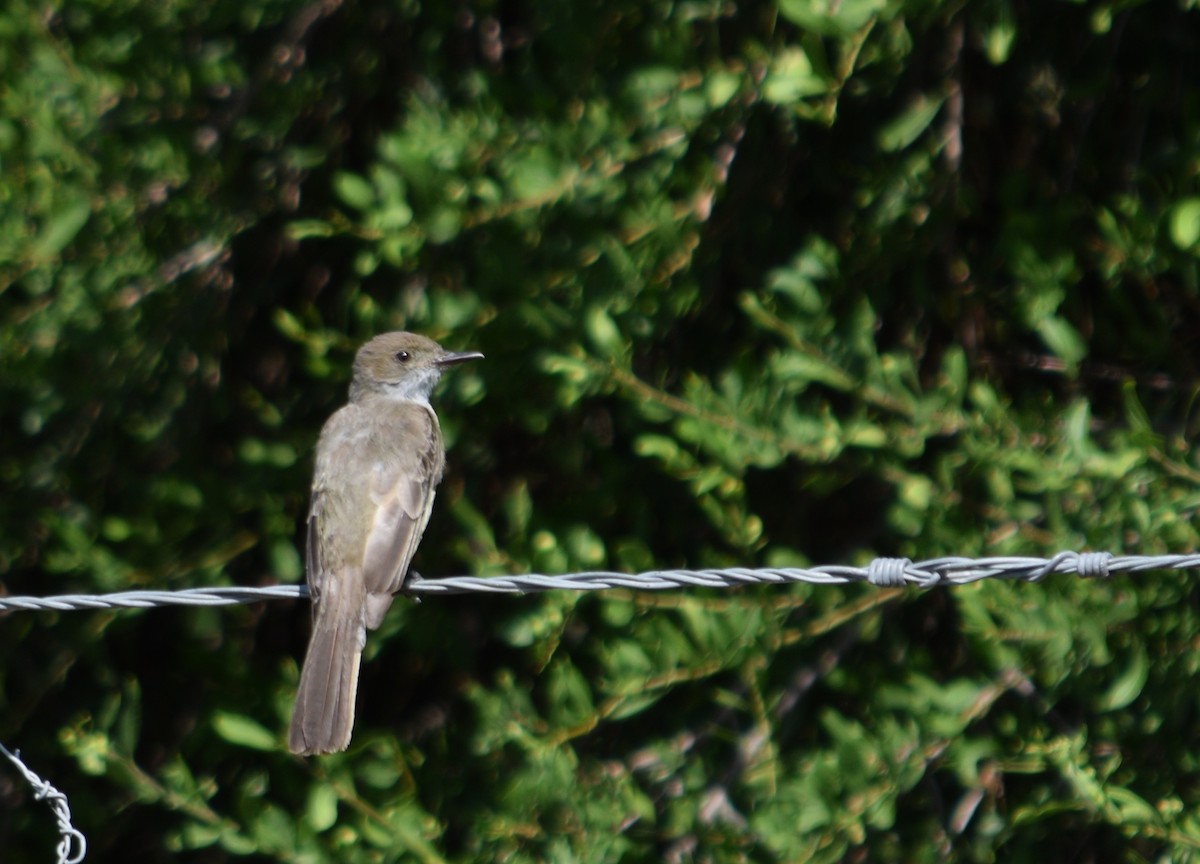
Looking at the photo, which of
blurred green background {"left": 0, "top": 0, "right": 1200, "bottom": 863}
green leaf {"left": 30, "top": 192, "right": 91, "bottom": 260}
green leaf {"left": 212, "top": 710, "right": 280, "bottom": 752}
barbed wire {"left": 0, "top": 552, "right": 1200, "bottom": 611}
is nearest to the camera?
barbed wire {"left": 0, "top": 552, "right": 1200, "bottom": 611}

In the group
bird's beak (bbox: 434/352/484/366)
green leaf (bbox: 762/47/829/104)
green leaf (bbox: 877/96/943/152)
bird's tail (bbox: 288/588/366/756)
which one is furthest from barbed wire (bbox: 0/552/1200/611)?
green leaf (bbox: 877/96/943/152)

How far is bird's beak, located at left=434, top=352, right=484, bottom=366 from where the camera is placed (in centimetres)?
532

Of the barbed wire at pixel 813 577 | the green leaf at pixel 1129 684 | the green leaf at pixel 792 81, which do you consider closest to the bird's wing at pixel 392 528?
the barbed wire at pixel 813 577

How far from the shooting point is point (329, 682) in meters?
5.29

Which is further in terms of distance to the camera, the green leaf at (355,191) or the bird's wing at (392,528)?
the bird's wing at (392,528)

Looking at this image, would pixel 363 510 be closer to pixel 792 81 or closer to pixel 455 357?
pixel 455 357

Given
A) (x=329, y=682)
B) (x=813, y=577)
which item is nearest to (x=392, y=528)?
(x=329, y=682)

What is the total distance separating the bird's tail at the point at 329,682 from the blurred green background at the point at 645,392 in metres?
0.33

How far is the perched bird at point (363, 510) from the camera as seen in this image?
5.27 meters

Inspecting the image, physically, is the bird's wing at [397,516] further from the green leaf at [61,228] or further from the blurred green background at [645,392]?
the green leaf at [61,228]

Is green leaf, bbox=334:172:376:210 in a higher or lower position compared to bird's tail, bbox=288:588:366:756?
higher

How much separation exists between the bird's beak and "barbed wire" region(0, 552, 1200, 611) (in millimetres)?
1248

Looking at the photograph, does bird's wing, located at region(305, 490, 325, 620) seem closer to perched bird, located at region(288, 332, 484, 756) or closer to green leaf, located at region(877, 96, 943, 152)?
perched bird, located at region(288, 332, 484, 756)

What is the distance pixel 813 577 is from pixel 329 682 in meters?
2.03
